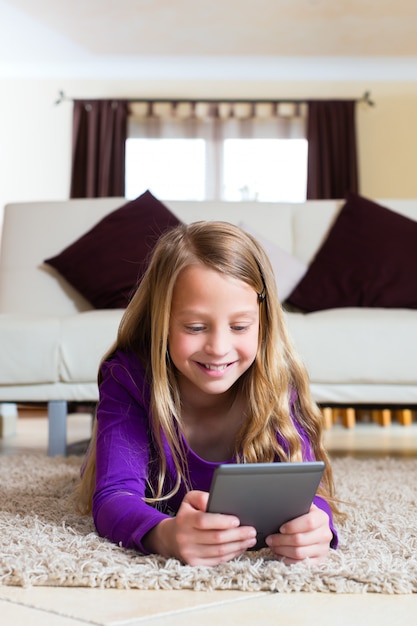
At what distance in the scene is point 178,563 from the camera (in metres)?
1.12

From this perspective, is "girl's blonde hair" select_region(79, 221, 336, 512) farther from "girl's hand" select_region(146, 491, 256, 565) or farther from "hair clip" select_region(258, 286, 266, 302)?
"girl's hand" select_region(146, 491, 256, 565)

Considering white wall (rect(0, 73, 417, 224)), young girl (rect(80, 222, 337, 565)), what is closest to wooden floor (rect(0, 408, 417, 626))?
young girl (rect(80, 222, 337, 565))

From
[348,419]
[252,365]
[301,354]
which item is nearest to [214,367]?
[252,365]

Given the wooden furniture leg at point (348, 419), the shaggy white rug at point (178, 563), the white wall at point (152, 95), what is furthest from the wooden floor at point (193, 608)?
the white wall at point (152, 95)

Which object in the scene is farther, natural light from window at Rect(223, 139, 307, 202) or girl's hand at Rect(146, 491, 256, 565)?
natural light from window at Rect(223, 139, 307, 202)

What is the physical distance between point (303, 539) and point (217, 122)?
6341 millimetres

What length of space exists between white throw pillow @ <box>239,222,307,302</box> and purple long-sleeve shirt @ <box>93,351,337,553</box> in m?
1.86

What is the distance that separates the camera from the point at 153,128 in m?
7.19

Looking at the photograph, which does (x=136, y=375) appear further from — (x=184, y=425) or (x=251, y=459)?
(x=251, y=459)

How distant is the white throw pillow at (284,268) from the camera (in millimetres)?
3281

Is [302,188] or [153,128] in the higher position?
[153,128]

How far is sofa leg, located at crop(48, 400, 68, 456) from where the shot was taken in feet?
8.75

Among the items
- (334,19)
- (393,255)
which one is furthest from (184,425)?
(334,19)

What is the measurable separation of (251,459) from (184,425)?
0.44 feet
